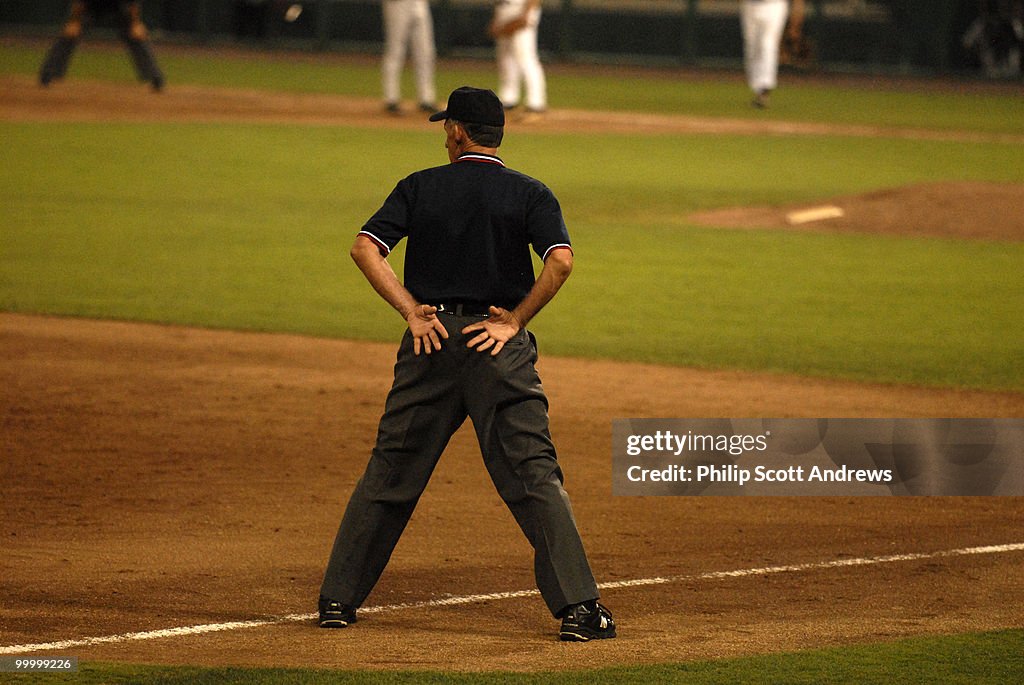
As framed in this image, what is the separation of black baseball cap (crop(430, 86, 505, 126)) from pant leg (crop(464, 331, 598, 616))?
68cm

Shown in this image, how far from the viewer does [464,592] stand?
20.3 feet

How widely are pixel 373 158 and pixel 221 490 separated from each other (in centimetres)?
1391

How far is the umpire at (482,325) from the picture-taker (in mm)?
5461

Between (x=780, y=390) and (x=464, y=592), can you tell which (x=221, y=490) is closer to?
(x=464, y=592)

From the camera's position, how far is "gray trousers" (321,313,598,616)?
5.48 m

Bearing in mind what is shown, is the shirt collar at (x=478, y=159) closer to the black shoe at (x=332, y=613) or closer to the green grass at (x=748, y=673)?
the black shoe at (x=332, y=613)

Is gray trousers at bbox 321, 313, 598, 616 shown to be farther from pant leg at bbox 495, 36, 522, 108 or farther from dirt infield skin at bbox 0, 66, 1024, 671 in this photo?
pant leg at bbox 495, 36, 522, 108

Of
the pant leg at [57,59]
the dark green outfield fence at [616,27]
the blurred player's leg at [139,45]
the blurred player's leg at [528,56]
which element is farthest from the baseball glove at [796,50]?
the pant leg at [57,59]

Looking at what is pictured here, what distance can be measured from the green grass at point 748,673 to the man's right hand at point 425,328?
1006 mm

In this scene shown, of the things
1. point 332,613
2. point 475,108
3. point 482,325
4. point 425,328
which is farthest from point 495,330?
point 332,613

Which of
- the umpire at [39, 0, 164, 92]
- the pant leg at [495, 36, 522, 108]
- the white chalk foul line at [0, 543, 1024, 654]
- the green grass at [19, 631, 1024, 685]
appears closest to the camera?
the green grass at [19, 631, 1024, 685]

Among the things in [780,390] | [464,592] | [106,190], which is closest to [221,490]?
[464,592]

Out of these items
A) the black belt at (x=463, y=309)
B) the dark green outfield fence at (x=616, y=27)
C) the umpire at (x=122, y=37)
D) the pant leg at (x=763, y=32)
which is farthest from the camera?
the dark green outfield fence at (x=616, y=27)

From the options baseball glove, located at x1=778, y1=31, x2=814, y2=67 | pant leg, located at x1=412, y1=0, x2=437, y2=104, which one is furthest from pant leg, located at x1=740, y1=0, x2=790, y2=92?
baseball glove, located at x1=778, y1=31, x2=814, y2=67
